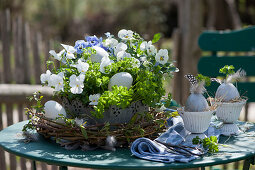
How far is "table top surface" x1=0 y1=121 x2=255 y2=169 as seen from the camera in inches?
59.5

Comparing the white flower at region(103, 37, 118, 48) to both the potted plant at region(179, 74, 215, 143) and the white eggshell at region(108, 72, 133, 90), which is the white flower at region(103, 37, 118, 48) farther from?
the potted plant at region(179, 74, 215, 143)

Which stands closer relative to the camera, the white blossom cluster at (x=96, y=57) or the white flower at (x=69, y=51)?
the white blossom cluster at (x=96, y=57)

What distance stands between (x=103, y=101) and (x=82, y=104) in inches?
7.9

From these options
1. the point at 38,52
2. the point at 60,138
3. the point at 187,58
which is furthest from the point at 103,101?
the point at 187,58

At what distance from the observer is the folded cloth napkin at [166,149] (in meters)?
1.57

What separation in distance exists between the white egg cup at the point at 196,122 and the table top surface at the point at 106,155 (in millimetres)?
124

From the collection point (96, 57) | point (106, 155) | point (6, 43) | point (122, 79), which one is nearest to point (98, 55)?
point (96, 57)

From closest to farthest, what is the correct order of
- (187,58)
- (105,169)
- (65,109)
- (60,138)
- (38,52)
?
(105,169)
(60,138)
(65,109)
(38,52)
(187,58)

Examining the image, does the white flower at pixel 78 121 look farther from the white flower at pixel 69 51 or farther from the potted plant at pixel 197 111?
the potted plant at pixel 197 111

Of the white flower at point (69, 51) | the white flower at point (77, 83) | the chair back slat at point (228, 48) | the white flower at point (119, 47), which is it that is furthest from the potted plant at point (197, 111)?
the chair back slat at point (228, 48)

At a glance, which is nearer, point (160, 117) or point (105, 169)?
point (105, 169)

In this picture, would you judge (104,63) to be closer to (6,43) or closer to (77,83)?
(77,83)

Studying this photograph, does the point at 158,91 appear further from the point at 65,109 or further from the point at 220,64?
the point at 220,64

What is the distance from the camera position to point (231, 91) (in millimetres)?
1933
